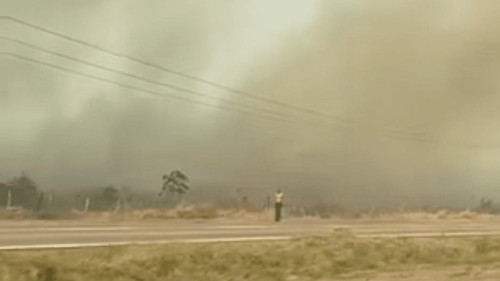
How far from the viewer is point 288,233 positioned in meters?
29.6

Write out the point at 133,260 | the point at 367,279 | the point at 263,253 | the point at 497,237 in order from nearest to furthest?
1. the point at 133,260
2. the point at 367,279
3. the point at 263,253
4. the point at 497,237

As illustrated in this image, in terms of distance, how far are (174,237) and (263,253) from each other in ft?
13.4

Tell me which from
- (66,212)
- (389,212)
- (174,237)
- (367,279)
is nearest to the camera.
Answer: (367,279)

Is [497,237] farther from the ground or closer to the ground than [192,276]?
farther from the ground

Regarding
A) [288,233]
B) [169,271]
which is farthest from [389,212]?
[169,271]

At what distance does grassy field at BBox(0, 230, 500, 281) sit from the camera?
18.5 meters

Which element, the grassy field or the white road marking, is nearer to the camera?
the grassy field

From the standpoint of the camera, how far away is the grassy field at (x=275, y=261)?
60.6ft

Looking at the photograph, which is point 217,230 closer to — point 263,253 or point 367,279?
point 263,253

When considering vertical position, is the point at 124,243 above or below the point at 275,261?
above

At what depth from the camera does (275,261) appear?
74.4 ft

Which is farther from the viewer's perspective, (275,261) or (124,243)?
(275,261)

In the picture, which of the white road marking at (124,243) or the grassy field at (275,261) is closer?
the grassy field at (275,261)

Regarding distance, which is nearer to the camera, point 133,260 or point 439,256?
point 133,260
